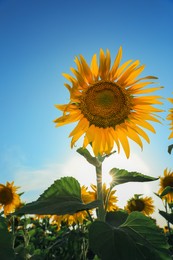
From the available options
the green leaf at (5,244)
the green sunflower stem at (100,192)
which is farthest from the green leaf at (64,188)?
the green leaf at (5,244)

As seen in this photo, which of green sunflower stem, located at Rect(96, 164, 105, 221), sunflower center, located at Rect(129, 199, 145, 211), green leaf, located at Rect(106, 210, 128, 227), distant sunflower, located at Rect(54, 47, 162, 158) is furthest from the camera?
sunflower center, located at Rect(129, 199, 145, 211)

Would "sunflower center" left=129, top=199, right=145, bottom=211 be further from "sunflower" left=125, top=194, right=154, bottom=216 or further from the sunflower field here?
the sunflower field

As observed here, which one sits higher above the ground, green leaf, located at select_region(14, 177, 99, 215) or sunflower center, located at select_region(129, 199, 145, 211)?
sunflower center, located at select_region(129, 199, 145, 211)

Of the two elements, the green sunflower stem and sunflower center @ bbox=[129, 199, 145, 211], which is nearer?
the green sunflower stem

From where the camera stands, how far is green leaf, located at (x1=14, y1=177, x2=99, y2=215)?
88.4 inches

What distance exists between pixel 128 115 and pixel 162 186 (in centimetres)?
716

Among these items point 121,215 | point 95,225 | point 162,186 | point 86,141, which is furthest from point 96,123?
point 162,186

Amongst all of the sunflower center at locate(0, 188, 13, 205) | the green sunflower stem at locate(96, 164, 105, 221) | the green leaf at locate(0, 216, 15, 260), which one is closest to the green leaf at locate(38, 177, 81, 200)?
the green sunflower stem at locate(96, 164, 105, 221)

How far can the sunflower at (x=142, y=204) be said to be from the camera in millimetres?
10617

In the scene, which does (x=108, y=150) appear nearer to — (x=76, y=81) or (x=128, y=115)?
(x=128, y=115)

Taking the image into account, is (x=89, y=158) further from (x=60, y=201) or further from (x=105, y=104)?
(x=105, y=104)

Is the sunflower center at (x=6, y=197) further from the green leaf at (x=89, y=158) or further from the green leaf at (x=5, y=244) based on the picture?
the green leaf at (x=5, y=244)

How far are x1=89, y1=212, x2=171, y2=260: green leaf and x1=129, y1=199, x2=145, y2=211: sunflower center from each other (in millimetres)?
8280

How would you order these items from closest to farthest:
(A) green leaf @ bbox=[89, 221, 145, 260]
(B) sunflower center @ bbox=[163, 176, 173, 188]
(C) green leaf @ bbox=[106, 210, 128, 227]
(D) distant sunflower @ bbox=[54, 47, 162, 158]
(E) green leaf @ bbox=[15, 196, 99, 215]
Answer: (A) green leaf @ bbox=[89, 221, 145, 260], (E) green leaf @ bbox=[15, 196, 99, 215], (C) green leaf @ bbox=[106, 210, 128, 227], (D) distant sunflower @ bbox=[54, 47, 162, 158], (B) sunflower center @ bbox=[163, 176, 173, 188]
